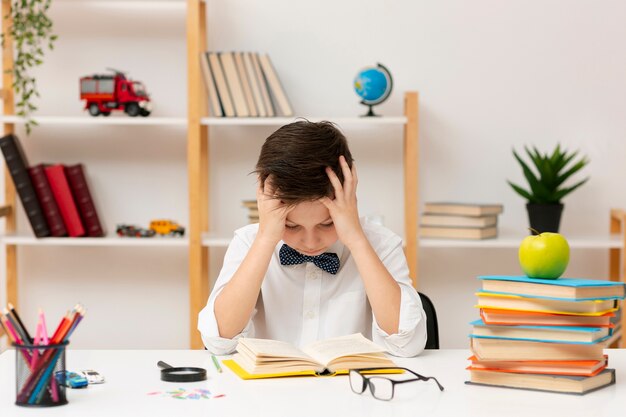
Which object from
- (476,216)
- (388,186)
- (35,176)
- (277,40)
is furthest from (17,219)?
(476,216)

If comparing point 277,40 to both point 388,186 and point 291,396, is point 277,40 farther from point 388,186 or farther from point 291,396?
point 291,396

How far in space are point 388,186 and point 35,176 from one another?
52.9 inches

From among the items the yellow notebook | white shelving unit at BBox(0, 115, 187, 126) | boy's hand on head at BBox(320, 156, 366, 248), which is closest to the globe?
white shelving unit at BBox(0, 115, 187, 126)

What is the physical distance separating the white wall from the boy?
1.45 m

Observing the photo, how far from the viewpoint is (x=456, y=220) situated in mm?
3195

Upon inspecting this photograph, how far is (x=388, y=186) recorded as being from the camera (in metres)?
3.43

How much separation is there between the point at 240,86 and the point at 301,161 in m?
1.43

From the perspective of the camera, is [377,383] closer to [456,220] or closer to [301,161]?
[301,161]

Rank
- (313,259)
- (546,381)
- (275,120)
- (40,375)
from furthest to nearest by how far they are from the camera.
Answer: (275,120), (313,259), (546,381), (40,375)

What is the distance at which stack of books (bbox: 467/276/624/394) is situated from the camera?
1.48 metres

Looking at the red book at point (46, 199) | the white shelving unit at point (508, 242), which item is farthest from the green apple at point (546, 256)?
the red book at point (46, 199)

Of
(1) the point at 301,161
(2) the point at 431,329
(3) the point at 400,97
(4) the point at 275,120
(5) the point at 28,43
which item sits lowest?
(2) the point at 431,329

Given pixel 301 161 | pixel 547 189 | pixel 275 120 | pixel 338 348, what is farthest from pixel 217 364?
pixel 547 189

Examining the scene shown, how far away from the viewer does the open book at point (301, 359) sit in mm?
1571
